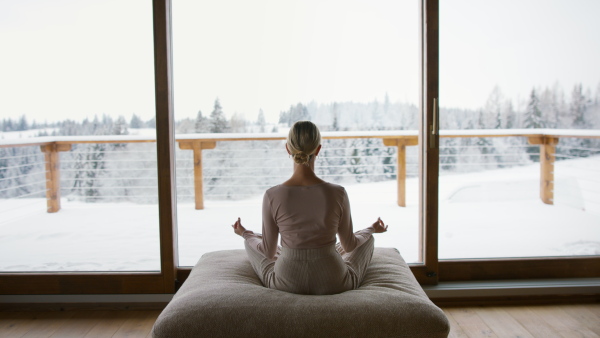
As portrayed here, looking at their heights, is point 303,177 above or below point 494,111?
below

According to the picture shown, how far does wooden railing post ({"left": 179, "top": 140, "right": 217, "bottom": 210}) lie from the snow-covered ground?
23.7 inches

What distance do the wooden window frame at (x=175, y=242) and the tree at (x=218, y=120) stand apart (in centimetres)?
61

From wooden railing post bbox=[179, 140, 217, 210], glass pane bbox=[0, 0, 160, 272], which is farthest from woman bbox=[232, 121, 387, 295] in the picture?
wooden railing post bbox=[179, 140, 217, 210]

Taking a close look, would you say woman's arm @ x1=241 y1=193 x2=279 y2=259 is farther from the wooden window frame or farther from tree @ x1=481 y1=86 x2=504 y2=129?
tree @ x1=481 y1=86 x2=504 y2=129

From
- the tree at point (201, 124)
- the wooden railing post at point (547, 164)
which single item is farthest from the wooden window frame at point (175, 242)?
the tree at point (201, 124)

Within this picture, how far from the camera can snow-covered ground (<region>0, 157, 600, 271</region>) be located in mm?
2805

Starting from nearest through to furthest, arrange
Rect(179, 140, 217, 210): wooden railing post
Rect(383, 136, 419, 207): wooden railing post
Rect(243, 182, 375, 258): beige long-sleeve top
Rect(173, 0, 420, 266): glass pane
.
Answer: Rect(243, 182, 375, 258): beige long-sleeve top < Rect(173, 0, 420, 266): glass pane < Rect(179, 140, 217, 210): wooden railing post < Rect(383, 136, 419, 207): wooden railing post

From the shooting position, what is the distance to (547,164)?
2893mm

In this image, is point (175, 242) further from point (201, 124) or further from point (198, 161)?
point (198, 161)

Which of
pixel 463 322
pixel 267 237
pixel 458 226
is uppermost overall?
pixel 267 237

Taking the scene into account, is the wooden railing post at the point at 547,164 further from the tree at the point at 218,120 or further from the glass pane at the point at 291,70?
the tree at the point at 218,120

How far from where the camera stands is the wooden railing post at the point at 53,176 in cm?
276

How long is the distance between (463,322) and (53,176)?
238 cm

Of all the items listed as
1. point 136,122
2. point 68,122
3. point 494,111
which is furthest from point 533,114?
point 68,122
